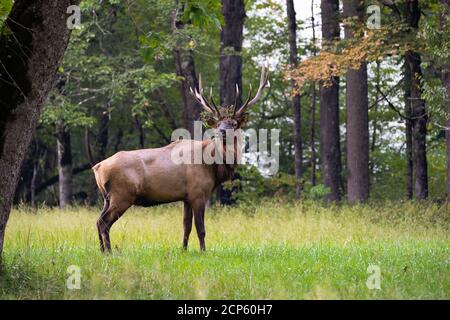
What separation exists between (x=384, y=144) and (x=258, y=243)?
890 inches

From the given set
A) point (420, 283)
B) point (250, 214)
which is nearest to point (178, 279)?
point (420, 283)

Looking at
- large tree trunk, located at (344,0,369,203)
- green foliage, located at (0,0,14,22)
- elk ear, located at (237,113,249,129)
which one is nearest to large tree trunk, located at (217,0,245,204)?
large tree trunk, located at (344,0,369,203)

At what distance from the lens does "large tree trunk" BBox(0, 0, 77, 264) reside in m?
7.91

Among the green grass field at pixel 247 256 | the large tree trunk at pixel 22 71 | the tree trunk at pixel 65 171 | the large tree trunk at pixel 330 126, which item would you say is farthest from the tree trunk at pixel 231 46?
the large tree trunk at pixel 22 71

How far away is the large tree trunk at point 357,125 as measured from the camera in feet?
68.2

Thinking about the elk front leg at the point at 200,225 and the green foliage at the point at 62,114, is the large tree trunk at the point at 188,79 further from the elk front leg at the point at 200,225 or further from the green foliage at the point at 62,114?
the elk front leg at the point at 200,225

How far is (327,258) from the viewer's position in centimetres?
991

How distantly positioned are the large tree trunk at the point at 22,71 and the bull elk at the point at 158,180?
9.05ft

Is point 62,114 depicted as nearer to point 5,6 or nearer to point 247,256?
point 247,256

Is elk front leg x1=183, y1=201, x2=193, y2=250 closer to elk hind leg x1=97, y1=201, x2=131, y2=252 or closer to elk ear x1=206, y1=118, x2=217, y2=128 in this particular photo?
elk hind leg x1=97, y1=201, x2=131, y2=252

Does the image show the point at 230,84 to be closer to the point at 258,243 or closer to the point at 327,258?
the point at 258,243

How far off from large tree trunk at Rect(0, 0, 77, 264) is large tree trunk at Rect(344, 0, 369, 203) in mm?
A: 13675

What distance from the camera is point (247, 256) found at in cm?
1016

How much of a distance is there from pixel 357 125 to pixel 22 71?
13938 mm
